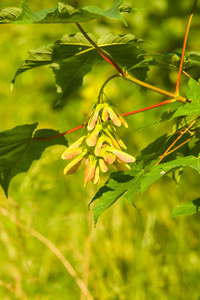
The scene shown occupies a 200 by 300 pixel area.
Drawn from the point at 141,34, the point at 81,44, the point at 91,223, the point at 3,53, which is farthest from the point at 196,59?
the point at 3,53

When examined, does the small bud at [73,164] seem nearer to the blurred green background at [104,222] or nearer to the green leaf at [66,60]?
the green leaf at [66,60]

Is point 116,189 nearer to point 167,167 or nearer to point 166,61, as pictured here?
point 167,167

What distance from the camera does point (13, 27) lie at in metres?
4.16

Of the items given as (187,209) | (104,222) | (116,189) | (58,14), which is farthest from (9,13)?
(104,222)

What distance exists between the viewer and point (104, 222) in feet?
7.06

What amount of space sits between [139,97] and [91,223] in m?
1.58

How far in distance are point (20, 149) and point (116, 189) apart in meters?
0.26

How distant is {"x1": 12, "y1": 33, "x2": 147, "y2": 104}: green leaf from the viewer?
0.89m

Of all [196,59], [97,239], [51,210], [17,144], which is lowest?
[51,210]

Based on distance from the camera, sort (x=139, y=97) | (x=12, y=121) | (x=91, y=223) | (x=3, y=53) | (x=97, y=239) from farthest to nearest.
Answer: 1. (x=3, y=53)
2. (x=12, y=121)
3. (x=139, y=97)
4. (x=97, y=239)
5. (x=91, y=223)

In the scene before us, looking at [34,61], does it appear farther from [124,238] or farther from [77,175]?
[77,175]

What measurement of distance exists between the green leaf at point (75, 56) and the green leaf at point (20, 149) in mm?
101

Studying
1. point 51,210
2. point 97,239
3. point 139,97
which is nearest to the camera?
point 97,239

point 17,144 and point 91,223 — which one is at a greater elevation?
point 17,144
